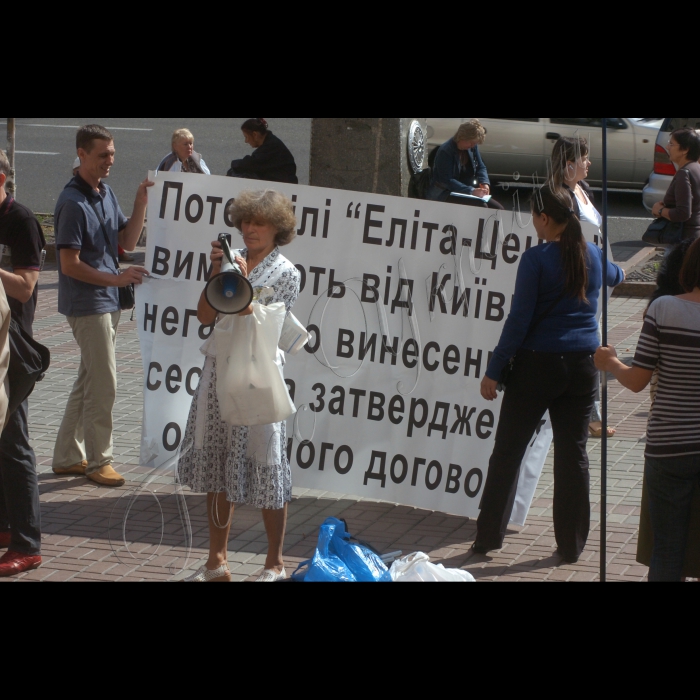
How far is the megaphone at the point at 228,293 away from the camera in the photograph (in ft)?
12.9

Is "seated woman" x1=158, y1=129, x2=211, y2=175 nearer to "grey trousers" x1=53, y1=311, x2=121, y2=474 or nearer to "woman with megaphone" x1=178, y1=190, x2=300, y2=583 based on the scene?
"grey trousers" x1=53, y1=311, x2=121, y2=474

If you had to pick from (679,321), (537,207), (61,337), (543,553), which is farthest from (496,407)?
(61,337)

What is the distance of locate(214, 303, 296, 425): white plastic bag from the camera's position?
4062 millimetres

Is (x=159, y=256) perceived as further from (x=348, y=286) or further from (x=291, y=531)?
(x=291, y=531)

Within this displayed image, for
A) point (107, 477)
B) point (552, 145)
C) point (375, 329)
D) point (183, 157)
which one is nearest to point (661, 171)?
point (552, 145)

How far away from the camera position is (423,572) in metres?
4.15

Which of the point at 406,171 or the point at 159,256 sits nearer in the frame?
the point at 159,256

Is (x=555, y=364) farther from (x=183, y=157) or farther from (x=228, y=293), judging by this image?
(x=183, y=157)

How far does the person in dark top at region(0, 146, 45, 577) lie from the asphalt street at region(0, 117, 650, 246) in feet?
30.4

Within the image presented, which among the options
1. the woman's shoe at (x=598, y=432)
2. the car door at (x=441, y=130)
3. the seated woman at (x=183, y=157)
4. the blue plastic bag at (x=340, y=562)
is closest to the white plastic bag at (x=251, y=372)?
the blue plastic bag at (x=340, y=562)

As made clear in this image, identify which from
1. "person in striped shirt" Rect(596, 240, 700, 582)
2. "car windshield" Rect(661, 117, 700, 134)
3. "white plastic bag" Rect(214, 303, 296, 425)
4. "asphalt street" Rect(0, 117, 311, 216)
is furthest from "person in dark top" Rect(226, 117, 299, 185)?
"asphalt street" Rect(0, 117, 311, 216)

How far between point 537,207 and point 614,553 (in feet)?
5.56

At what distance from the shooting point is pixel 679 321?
3.48 m

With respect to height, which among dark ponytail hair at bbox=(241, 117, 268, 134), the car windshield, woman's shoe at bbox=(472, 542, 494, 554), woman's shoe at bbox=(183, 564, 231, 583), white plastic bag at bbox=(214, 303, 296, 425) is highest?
the car windshield
